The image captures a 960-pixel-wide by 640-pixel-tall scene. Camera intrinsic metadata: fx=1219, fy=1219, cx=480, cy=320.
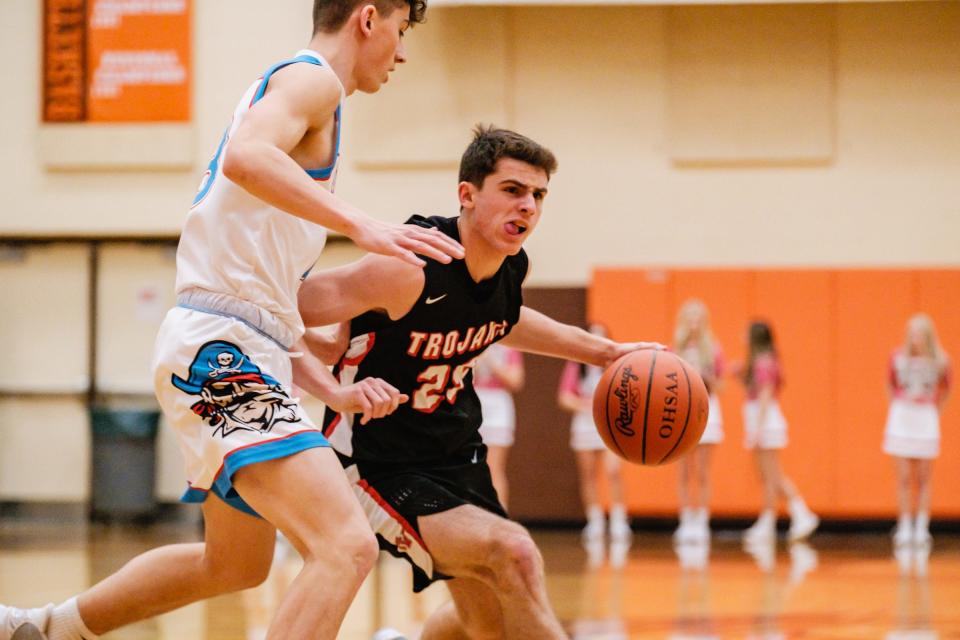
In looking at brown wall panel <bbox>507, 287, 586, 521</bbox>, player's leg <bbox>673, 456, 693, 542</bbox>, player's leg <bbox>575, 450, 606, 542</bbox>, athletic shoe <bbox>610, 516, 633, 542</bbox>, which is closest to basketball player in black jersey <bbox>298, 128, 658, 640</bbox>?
player's leg <bbox>673, 456, 693, 542</bbox>

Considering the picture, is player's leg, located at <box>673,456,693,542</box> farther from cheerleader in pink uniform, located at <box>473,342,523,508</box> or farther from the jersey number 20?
the jersey number 20

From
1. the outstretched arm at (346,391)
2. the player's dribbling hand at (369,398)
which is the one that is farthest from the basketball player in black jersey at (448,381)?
the player's dribbling hand at (369,398)

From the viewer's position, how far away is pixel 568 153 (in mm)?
10914

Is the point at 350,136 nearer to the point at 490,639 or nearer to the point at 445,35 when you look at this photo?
the point at 445,35

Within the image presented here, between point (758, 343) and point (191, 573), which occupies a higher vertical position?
point (758, 343)

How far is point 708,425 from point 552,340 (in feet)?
18.8

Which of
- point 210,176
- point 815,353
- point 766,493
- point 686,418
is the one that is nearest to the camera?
point 210,176

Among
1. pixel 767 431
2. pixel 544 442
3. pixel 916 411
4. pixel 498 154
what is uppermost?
pixel 498 154

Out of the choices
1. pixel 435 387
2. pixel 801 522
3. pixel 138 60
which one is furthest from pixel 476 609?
pixel 138 60

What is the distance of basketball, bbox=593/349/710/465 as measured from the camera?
365 cm

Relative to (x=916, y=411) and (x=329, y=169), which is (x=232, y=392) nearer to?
(x=329, y=169)

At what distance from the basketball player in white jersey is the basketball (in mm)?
941

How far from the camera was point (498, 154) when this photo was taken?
3.41m

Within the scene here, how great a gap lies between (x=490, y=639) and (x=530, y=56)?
8205 millimetres
